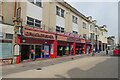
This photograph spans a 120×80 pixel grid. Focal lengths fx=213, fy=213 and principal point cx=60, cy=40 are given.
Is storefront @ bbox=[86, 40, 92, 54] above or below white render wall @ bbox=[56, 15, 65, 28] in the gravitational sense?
below

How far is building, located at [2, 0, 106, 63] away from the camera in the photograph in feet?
71.2

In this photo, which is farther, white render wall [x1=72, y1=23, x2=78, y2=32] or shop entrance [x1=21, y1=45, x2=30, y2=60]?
white render wall [x1=72, y1=23, x2=78, y2=32]

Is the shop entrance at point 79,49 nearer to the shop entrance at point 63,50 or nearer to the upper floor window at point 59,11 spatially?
the shop entrance at point 63,50

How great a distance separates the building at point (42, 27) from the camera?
2171cm

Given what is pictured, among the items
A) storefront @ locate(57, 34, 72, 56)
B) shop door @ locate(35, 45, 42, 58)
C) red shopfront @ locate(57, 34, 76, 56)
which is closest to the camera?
shop door @ locate(35, 45, 42, 58)

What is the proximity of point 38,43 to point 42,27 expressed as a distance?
2.40 metres

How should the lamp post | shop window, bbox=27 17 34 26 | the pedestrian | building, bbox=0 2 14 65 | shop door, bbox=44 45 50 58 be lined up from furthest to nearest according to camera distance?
1. shop door, bbox=44 45 50 58
2. shop window, bbox=27 17 34 26
3. the pedestrian
4. the lamp post
5. building, bbox=0 2 14 65

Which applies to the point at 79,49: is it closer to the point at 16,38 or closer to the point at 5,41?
the point at 16,38

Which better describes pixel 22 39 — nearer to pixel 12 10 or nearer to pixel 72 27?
pixel 12 10

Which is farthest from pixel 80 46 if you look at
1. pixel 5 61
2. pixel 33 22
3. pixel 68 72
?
pixel 68 72

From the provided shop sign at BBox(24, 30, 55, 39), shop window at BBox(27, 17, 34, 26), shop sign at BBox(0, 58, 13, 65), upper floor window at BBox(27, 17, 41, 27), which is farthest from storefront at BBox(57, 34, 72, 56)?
shop sign at BBox(0, 58, 13, 65)

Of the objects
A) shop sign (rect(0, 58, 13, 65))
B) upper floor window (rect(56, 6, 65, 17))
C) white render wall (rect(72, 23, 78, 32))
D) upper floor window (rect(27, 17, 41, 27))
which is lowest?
shop sign (rect(0, 58, 13, 65))

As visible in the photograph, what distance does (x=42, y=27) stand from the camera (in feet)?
90.8

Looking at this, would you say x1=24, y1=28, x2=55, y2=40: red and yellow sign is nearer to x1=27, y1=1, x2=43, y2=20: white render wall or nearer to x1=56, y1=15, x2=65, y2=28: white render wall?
x1=27, y1=1, x2=43, y2=20: white render wall
